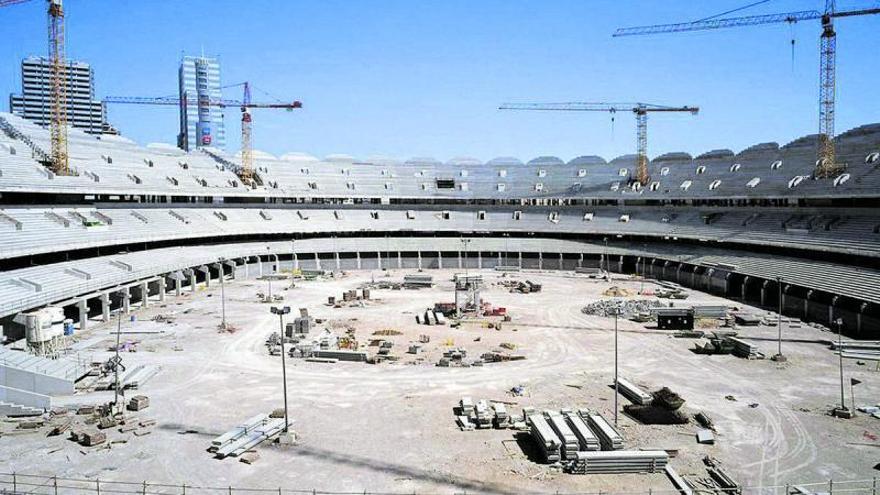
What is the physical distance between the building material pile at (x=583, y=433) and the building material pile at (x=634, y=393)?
4813mm

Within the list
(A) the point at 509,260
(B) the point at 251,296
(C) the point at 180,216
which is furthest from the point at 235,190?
(A) the point at 509,260

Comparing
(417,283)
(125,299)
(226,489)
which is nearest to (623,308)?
(417,283)

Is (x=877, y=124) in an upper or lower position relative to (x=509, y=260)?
upper

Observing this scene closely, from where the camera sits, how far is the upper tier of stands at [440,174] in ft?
209

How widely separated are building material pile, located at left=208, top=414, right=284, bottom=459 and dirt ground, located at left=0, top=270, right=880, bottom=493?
0.47m

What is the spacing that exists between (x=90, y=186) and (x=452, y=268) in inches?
1804

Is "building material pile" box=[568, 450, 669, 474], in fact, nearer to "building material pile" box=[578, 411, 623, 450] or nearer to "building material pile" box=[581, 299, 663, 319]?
"building material pile" box=[578, 411, 623, 450]

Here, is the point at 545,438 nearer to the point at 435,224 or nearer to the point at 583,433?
the point at 583,433

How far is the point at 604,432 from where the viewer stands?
23.1 metres

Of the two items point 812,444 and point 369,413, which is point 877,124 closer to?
point 812,444

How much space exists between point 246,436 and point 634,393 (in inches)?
695

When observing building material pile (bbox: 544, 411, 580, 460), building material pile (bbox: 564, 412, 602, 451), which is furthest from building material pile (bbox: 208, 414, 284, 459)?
building material pile (bbox: 564, 412, 602, 451)

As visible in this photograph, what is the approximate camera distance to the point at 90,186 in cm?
6444

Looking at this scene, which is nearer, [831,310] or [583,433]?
[583,433]
